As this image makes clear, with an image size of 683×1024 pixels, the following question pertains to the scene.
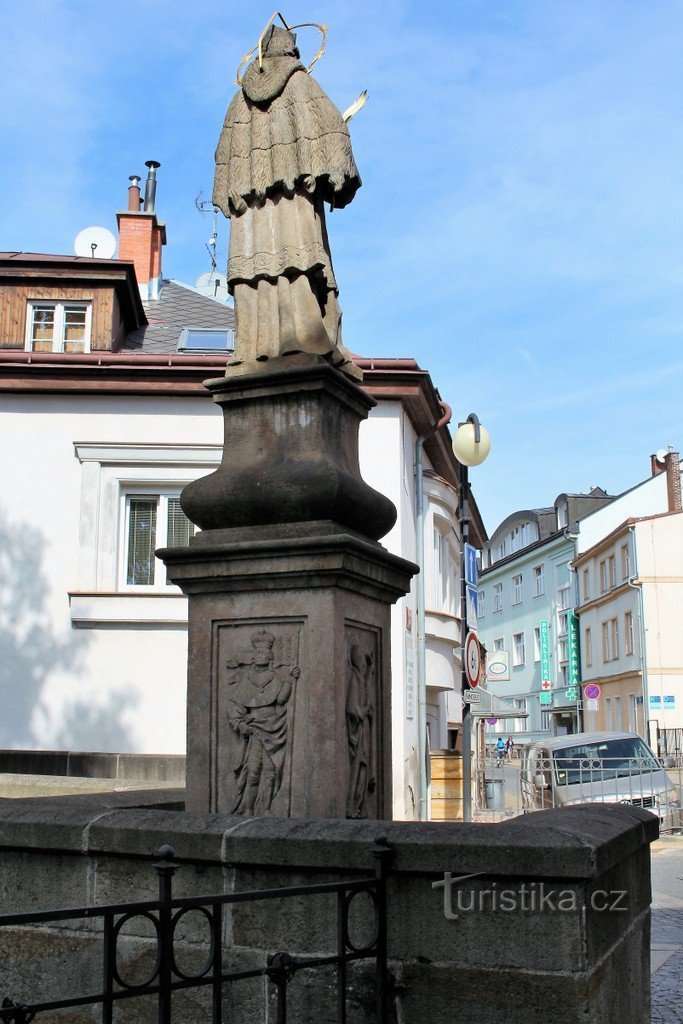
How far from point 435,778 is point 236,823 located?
1361 cm

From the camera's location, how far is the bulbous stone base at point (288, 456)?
516 centimetres

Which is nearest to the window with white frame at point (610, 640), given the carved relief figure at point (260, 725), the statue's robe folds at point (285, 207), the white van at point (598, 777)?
the white van at point (598, 777)

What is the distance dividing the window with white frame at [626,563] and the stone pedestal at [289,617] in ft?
127

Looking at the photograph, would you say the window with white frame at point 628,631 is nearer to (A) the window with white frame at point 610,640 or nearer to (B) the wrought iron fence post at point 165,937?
(A) the window with white frame at point 610,640

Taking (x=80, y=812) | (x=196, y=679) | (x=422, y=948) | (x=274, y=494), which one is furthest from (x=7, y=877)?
(x=274, y=494)

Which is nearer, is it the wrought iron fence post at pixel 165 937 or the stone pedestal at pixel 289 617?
the wrought iron fence post at pixel 165 937

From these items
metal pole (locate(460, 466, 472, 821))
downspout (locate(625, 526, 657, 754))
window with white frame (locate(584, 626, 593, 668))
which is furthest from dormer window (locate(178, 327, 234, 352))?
window with white frame (locate(584, 626, 593, 668))

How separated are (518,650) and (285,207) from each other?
187 feet

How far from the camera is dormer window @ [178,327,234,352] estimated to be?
1814 cm

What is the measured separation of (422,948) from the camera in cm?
361

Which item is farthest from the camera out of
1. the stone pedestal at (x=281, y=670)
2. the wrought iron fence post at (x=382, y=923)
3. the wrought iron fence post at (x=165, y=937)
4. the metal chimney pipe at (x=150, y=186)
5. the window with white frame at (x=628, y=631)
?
the window with white frame at (x=628, y=631)

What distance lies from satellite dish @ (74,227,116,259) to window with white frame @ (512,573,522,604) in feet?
137

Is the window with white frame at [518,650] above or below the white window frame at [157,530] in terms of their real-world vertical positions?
above

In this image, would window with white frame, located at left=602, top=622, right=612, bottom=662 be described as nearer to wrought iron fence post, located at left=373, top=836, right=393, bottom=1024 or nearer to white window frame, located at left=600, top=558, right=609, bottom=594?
white window frame, located at left=600, top=558, right=609, bottom=594
